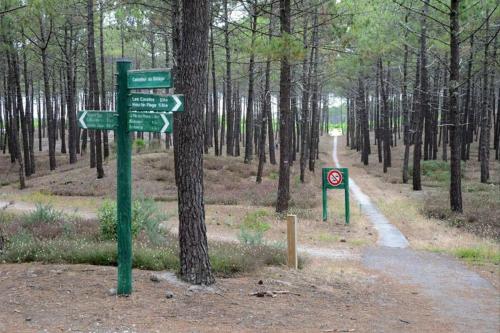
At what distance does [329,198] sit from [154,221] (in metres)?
12.5

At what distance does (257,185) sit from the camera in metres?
22.5

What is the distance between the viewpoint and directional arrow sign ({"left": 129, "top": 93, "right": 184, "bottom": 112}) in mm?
5988

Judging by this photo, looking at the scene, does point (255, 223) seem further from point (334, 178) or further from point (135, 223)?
point (135, 223)

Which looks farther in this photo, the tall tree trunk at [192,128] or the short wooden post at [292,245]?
the short wooden post at [292,245]

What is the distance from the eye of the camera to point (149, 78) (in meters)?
5.89

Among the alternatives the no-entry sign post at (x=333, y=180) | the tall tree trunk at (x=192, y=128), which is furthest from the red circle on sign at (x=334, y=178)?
the tall tree trunk at (x=192, y=128)

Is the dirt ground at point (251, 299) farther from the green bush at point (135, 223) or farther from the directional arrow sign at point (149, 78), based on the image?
the directional arrow sign at point (149, 78)

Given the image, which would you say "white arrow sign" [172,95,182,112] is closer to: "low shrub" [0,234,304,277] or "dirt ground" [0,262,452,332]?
"dirt ground" [0,262,452,332]

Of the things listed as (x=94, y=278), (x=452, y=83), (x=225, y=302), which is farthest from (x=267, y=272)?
(x=452, y=83)

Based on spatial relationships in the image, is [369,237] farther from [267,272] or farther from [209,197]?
[209,197]

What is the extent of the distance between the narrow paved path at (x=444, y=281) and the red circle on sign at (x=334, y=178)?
2.60 m

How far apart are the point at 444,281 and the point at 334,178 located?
23.0ft

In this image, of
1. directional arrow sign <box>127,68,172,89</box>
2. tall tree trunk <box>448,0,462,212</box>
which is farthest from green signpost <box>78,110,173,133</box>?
tall tree trunk <box>448,0,462,212</box>

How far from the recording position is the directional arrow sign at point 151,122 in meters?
5.89
